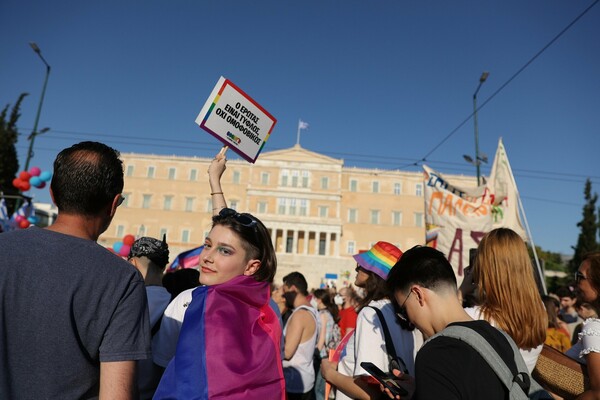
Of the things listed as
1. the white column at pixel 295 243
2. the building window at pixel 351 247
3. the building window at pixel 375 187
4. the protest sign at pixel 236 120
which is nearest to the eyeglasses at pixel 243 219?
the protest sign at pixel 236 120

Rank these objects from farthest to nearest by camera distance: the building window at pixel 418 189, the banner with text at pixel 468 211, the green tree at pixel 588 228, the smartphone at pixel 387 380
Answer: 1. the building window at pixel 418 189
2. the green tree at pixel 588 228
3. the banner with text at pixel 468 211
4. the smartphone at pixel 387 380

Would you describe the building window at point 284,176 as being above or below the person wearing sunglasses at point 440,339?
above

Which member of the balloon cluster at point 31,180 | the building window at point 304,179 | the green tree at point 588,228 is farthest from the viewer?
the building window at point 304,179

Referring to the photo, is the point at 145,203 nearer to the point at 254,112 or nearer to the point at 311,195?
the point at 311,195

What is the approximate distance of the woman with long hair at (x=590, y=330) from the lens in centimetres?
213

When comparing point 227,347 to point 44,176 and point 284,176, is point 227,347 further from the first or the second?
point 284,176

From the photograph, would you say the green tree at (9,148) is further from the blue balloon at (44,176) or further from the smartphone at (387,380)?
the smartphone at (387,380)

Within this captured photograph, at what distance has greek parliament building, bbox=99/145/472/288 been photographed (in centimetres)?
5031

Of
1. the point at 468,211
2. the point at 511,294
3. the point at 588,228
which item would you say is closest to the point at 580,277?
the point at 511,294

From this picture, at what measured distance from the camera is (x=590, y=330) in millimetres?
2240

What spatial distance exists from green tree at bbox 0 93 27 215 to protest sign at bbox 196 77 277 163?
2299cm


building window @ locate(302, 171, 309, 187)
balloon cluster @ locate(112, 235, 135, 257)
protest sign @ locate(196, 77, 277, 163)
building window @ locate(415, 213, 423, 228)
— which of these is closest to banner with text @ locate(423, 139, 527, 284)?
protest sign @ locate(196, 77, 277, 163)

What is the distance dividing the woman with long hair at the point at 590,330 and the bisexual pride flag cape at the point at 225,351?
1624 millimetres

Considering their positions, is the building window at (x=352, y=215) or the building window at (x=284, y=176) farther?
the building window at (x=284, y=176)
